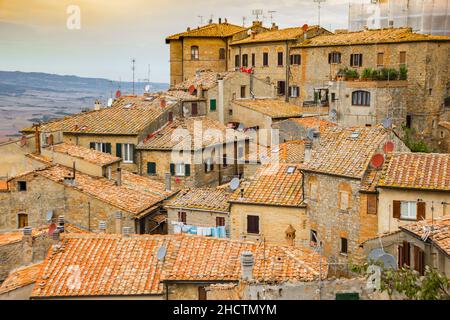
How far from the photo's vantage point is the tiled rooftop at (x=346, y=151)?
22828mm

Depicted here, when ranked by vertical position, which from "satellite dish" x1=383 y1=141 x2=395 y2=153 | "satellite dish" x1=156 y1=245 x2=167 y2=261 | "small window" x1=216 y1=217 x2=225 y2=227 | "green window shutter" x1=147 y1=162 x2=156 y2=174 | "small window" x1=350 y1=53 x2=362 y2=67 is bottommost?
"small window" x1=216 y1=217 x2=225 y2=227

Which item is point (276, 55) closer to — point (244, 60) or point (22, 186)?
point (244, 60)

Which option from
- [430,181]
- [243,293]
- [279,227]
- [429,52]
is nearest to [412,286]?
[243,293]

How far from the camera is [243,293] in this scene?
14.8 m

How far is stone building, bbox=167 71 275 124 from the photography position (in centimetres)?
4153

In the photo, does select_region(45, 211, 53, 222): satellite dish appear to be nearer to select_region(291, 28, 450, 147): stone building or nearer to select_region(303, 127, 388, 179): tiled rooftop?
select_region(303, 127, 388, 179): tiled rooftop

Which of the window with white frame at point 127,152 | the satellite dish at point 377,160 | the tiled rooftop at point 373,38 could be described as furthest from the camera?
the tiled rooftop at point 373,38

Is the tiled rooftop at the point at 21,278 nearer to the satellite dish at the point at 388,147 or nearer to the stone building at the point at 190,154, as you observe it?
the satellite dish at the point at 388,147

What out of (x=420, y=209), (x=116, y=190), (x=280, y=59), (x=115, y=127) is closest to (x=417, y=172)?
(x=420, y=209)

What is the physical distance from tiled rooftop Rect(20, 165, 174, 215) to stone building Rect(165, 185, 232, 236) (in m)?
1.08

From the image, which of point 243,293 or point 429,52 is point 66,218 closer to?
point 243,293

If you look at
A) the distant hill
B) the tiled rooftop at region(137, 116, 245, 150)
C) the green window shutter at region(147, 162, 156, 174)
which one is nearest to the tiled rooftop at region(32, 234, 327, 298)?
the distant hill

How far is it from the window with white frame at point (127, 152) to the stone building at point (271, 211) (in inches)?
420

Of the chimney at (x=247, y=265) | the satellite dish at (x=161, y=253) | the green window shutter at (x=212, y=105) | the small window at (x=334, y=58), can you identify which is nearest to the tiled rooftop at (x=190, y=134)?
the green window shutter at (x=212, y=105)
